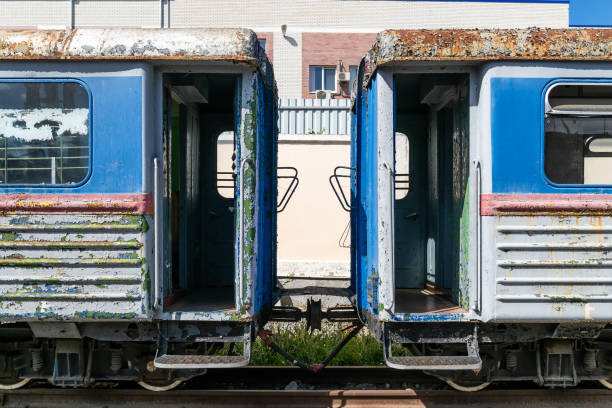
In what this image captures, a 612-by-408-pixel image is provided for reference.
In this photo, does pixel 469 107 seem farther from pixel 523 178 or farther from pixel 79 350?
pixel 79 350

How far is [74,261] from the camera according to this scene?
12.8 feet

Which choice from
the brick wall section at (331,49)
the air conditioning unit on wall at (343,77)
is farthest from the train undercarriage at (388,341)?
the brick wall section at (331,49)

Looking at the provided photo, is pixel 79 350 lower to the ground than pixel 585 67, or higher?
lower

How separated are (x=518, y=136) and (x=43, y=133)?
3786 mm

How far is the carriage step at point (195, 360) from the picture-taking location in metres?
3.91

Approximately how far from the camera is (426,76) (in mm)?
4996

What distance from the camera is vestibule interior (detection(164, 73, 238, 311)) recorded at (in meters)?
5.28

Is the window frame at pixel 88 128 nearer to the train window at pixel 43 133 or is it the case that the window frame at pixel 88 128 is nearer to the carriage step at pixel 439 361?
the train window at pixel 43 133

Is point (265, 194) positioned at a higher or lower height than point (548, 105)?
lower

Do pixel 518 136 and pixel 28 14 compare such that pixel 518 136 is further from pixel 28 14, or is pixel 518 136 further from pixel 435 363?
pixel 28 14

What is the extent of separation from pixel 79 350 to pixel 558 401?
433 centimetres

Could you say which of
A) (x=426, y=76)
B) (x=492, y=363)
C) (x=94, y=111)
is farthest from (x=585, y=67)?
(x=94, y=111)

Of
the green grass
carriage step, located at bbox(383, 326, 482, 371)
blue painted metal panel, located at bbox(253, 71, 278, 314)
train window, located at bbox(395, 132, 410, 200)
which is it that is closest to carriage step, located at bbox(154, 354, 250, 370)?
blue painted metal panel, located at bbox(253, 71, 278, 314)

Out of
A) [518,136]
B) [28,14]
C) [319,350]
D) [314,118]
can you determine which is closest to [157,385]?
[319,350]
